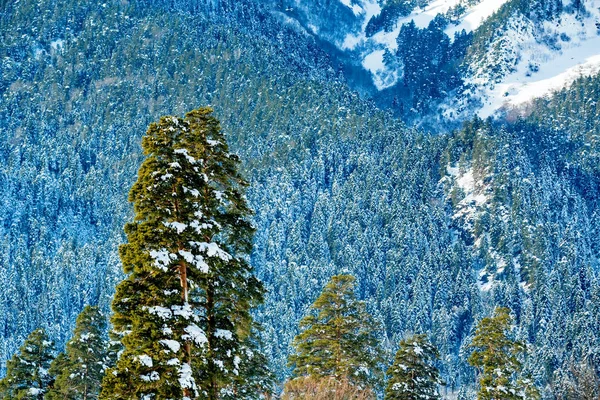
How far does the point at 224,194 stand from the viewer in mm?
21375

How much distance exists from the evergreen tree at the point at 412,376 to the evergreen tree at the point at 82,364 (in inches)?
584

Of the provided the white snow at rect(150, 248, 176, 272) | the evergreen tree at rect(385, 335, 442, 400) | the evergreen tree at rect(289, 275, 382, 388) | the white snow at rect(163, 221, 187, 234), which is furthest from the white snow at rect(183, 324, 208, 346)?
the evergreen tree at rect(385, 335, 442, 400)

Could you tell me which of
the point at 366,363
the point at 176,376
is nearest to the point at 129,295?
the point at 176,376

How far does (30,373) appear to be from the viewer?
36938 mm

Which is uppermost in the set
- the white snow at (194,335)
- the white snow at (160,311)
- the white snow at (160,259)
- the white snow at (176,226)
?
the white snow at (176,226)

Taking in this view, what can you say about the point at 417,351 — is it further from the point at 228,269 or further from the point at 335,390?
the point at 228,269

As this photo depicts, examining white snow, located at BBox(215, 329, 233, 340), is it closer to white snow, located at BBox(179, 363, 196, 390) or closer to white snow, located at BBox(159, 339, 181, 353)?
white snow, located at BBox(179, 363, 196, 390)

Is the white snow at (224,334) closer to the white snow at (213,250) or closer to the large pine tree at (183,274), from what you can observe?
the large pine tree at (183,274)

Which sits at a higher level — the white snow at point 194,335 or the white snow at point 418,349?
the white snow at point 418,349

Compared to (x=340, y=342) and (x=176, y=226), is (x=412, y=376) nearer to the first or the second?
(x=340, y=342)

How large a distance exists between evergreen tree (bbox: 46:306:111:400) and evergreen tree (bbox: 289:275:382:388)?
412 inches

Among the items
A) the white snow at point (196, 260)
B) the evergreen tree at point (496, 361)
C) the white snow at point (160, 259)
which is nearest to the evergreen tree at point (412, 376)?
the evergreen tree at point (496, 361)

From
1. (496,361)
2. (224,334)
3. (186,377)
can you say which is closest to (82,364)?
(224,334)

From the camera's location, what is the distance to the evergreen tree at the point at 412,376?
1330 inches
